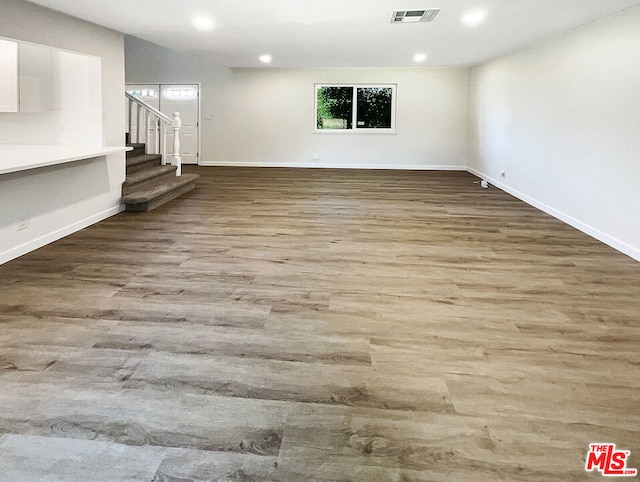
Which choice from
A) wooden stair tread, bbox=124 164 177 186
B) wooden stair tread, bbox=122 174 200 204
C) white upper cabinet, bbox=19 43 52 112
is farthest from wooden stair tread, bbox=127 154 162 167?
white upper cabinet, bbox=19 43 52 112

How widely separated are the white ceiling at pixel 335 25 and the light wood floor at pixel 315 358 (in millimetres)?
2173

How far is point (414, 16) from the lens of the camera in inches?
206

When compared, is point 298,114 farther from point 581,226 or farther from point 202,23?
point 581,226

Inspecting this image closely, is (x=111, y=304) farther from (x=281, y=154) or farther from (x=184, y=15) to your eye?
(x=281, y=154)

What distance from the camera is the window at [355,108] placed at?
1159 cm

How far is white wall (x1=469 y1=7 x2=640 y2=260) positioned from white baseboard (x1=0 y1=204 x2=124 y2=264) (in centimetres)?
522

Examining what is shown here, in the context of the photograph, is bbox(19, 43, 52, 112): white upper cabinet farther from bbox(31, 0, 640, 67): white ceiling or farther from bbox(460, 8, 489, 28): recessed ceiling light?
bbox(460, 8, 489, 28): recessed ceiling light

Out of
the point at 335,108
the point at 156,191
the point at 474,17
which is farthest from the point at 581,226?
the point at 335,108

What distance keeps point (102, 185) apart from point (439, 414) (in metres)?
4.87

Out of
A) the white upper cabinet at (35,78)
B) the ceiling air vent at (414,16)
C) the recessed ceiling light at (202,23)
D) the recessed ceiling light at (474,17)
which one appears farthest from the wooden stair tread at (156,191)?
the recessed ceiling light at (474,17)

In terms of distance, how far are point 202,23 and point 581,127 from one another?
4.33m

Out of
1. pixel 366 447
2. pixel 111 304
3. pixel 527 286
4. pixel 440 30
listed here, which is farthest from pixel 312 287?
pixel 440 30

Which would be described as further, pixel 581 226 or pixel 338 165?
pixel 338 165

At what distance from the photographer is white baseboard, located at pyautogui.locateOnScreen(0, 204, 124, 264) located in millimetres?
4070
